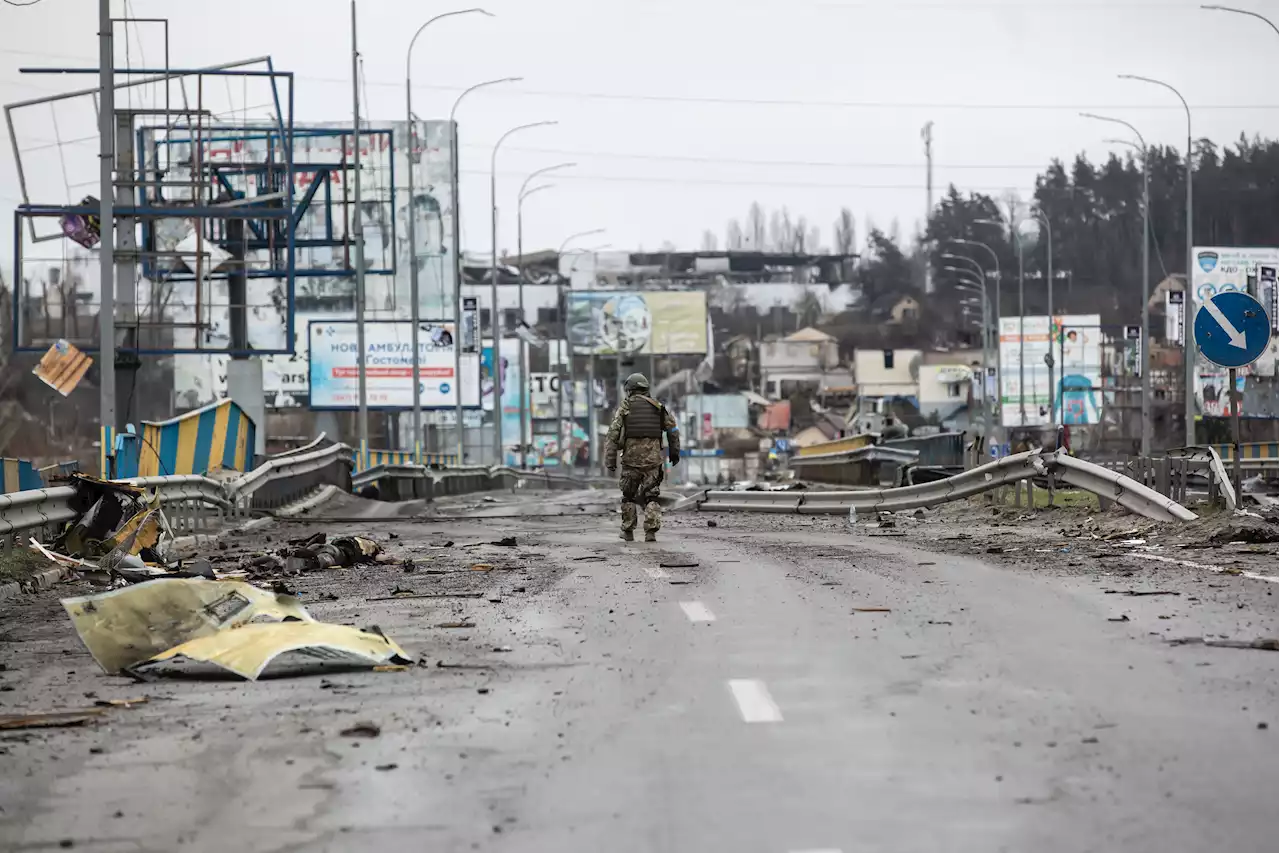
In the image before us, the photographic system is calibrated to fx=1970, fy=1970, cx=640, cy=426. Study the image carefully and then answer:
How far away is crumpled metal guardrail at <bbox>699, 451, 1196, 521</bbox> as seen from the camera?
20.2 m

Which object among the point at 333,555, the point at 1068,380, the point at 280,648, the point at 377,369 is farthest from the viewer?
the point at 1068,380

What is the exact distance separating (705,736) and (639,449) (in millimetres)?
14317

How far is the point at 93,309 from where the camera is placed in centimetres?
4631

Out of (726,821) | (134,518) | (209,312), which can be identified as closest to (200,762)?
(726,821)

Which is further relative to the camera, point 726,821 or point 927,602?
point 927,602

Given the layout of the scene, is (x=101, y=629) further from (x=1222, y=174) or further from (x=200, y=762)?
(x=1222, y=174)

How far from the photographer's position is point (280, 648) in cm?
935

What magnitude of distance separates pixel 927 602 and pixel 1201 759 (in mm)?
5692

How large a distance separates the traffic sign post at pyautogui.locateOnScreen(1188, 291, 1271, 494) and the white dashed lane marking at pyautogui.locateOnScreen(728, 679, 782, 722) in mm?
11273

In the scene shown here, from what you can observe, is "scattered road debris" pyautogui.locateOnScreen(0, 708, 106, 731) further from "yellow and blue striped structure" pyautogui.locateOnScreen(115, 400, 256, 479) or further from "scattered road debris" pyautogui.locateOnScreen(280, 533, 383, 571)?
"yellow and blue striped structure" pyautogui.locateOnScreen(115, 400, 256, 479)

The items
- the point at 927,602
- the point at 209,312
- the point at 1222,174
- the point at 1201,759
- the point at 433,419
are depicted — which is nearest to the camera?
the point at 1201,759

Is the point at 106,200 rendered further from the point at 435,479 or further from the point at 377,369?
the point at 377,369

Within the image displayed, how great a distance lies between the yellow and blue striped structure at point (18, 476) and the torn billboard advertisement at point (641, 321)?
98199mm

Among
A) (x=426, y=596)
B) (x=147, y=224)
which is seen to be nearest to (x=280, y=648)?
(x=426, y=596)
